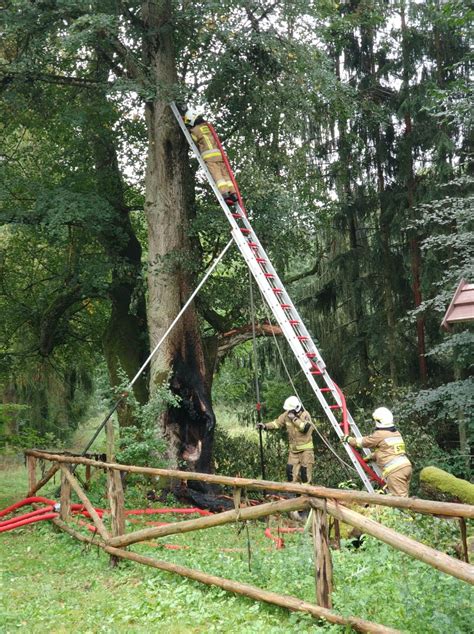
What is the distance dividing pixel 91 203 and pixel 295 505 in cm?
1021

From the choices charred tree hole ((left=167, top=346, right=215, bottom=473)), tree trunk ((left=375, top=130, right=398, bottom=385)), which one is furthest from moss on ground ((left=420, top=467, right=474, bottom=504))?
tree trunk ((left=375, top=130, right=398, bottom=385))

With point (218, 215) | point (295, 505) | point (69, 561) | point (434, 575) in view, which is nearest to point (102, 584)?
point (69, 561)

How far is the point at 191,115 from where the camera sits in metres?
12.7

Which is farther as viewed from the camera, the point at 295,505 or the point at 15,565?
the point at 15,565

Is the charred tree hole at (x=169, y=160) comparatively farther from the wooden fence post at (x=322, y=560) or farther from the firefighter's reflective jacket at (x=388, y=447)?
the wooden fence post at (x=322, y=560)

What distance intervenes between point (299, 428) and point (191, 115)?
5.92 metres

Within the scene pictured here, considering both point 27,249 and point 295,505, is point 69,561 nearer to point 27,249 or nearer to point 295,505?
point 295,505

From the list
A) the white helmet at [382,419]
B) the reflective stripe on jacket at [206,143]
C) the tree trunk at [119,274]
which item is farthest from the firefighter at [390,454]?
the tree trunk at [119,274]

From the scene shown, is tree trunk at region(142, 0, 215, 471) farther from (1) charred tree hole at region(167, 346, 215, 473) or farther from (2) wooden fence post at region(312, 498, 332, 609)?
(2) wooden fence post at region(312, 498, 332, 609)

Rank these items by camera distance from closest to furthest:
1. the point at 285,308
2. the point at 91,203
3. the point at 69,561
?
the point at 69,561
the point at 285,308
the point at 91,203

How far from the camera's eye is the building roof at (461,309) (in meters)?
5.51

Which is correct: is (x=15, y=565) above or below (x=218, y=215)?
Result: below

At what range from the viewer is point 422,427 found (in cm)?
1566

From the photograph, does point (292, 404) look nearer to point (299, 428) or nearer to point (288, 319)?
point (299, 428)
